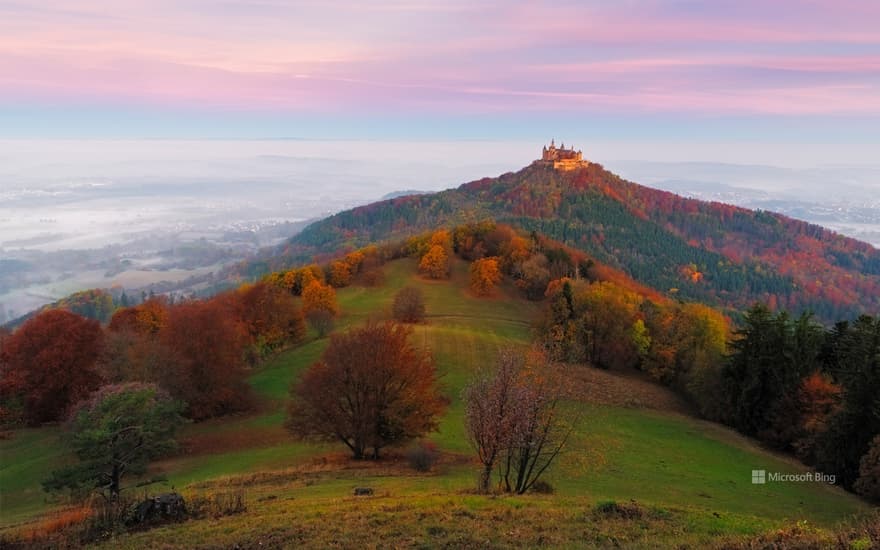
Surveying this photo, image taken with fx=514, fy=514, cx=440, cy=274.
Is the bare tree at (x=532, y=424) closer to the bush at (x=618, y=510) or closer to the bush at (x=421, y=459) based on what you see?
the bush at (x=618, y=510)

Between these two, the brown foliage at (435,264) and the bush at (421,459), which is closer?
the bush at (421,459)

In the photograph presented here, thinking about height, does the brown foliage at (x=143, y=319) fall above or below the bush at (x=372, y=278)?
below

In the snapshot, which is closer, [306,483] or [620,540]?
[620,540]

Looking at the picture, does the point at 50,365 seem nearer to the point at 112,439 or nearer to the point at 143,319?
the point at 143,319

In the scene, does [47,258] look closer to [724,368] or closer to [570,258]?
[570,258]

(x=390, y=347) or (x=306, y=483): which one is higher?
(x=390, y=347)

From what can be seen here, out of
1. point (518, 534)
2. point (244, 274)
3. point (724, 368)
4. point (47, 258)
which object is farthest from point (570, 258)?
point (47, 258)

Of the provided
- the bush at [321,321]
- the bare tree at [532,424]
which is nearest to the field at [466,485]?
the bare tree at [532,424]

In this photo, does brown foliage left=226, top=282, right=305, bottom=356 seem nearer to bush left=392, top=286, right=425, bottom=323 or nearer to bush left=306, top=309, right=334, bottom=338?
bush left=306, top=309, right=334, bottom=338
